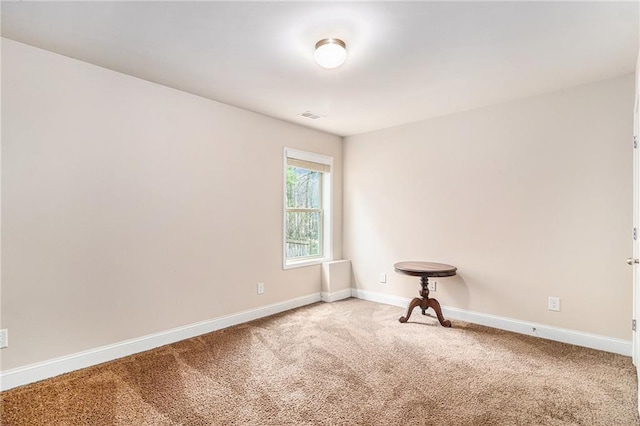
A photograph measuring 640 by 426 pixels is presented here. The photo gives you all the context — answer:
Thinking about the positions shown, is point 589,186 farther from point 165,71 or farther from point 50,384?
point 50,384

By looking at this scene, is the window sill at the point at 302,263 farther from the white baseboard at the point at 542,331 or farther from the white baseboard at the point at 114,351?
the white baseboard at the point at 542,331

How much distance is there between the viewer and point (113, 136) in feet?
8.98

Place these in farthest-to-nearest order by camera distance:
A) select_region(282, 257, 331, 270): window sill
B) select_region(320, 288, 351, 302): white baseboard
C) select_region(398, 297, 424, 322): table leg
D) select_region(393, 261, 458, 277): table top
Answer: select_region(320, 288, 351, 302): white baseboard, select_region(282, 257, 331, 270): window sill, select_region(398, 297, 424, 322): table leg, select_region(393, 261, 458, 277): table top

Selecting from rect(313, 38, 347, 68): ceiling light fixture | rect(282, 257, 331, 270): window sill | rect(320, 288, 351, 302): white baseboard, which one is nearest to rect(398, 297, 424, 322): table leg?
rect(320, 288, 351, 302): white baseboard

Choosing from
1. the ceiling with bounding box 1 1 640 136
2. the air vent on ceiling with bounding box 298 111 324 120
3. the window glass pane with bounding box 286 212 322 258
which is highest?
the ceiling with bounding box 1 1 640 136

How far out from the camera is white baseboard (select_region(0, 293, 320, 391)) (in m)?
2.29

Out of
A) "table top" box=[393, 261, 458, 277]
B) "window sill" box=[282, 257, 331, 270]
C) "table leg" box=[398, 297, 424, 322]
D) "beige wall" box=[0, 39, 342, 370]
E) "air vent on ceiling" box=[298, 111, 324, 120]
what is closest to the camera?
"beige wall" box=[0, 39, 342, 370]

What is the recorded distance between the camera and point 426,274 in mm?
3408

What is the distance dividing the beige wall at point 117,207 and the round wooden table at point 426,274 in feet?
5.28

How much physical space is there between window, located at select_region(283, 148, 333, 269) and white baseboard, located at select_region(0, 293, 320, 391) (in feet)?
2.94

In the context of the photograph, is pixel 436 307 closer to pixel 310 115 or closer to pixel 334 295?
pixel 334 295

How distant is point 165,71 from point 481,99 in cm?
300

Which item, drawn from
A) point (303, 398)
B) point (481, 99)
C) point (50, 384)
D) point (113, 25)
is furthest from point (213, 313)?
point (481, 99)

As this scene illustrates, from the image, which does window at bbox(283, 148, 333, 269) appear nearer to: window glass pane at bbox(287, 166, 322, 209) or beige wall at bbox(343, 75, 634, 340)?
window glass pane at bbox(287, 166, 322, 209)
